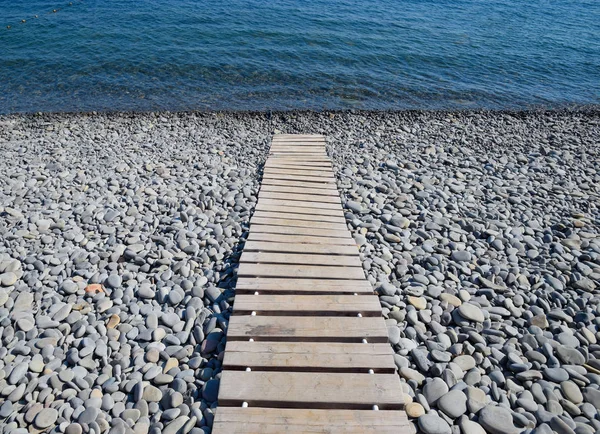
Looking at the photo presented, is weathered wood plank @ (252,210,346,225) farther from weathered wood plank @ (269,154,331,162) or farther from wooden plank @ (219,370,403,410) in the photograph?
wooden plank @ (219,370,403,410)

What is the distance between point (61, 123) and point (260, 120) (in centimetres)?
578

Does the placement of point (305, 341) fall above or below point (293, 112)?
above

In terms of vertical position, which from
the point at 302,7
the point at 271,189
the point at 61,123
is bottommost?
the point at 61,123

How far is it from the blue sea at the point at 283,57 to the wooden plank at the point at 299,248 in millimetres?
8912

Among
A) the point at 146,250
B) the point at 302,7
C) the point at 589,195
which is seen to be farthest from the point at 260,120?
the point at 302,7

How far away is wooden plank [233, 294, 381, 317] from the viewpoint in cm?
480

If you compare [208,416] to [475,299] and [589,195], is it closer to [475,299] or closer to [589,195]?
[475,299]

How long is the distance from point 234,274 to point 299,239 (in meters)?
1.12

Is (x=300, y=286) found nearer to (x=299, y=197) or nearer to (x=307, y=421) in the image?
(x=307, y=421)

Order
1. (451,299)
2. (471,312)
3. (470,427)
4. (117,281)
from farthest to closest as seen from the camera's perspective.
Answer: (117,281) → (451,299) → (471,312) → (470,427)

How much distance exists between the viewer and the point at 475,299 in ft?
17.5

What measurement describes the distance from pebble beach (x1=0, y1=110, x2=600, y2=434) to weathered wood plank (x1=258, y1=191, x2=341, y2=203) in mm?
368

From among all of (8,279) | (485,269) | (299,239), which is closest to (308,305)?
(299,239)

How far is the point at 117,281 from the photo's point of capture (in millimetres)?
5477
